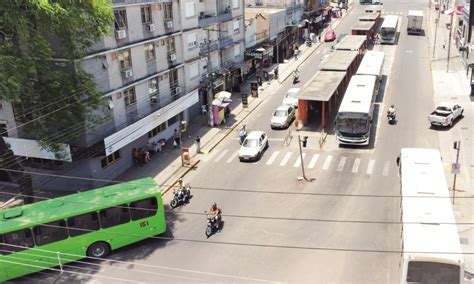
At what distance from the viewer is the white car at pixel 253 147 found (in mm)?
38406

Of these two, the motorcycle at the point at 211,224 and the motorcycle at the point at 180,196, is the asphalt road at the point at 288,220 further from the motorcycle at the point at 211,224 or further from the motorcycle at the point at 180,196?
the motorcycle at the point at 180,196

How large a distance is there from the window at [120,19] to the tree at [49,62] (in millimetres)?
5018

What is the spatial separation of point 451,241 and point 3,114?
98.1ft

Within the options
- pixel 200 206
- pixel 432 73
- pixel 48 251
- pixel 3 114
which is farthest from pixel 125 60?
pixel 432 73

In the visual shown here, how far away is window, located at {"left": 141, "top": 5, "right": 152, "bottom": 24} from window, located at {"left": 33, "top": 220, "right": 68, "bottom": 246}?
→ 19.7 metres

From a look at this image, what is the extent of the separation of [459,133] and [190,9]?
2638 centimetres

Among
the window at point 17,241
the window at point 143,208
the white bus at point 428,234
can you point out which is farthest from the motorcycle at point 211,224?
the white bus at point 428,234

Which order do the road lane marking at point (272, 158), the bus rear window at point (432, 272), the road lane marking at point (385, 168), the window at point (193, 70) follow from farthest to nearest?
the window at point (193, 70)
the road lane marking at point (272, 158)
the road lane marking at point (385, 168)
the bus rear window at point (432, 272)

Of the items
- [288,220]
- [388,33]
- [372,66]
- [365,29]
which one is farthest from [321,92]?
[388,33]

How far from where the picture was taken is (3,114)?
34906 mm

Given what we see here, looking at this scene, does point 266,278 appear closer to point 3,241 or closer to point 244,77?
point 3,241

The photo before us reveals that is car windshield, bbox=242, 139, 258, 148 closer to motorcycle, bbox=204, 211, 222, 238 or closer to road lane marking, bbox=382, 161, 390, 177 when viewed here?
road lane marking, bbox=382, 161, 390, 177

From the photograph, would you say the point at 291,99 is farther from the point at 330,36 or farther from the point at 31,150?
the point at 330,36

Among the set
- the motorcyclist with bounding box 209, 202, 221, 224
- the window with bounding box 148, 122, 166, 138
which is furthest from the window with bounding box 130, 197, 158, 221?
the window with bounding box 148, 122, 166, 138
